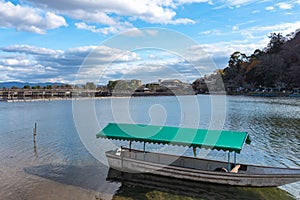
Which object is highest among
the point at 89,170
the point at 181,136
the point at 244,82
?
the point at 244,82

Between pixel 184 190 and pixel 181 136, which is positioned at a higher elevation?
pixel 181 136

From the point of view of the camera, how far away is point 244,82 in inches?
5285

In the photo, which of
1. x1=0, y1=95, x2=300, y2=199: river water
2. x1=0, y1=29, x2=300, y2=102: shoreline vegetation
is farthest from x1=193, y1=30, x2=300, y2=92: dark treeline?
x1=0, y1=95, x2=300, y2=199: river water

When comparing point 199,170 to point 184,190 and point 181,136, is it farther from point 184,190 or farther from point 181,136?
point 181,136

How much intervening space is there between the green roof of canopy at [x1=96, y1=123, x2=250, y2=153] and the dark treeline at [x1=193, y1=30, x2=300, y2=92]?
8529 centimetres

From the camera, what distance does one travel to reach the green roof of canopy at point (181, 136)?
12734mm

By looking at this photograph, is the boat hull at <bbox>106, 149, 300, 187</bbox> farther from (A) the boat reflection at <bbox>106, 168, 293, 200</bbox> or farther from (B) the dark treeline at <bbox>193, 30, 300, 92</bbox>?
(B) the dark treeline at <bbox>193, 30, 300, 92</bbox>

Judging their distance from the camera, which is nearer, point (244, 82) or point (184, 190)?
point (184, 190)

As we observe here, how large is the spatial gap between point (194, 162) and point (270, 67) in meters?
108

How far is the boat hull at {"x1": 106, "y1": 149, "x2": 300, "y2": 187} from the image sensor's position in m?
12.1

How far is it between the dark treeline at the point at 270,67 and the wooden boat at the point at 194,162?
85.2 meters

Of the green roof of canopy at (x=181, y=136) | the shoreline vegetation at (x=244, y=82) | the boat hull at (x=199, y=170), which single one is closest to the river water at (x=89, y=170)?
the boat hull at (x=199, y=170)

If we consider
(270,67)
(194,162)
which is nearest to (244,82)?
(270,67)

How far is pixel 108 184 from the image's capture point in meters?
14.1
